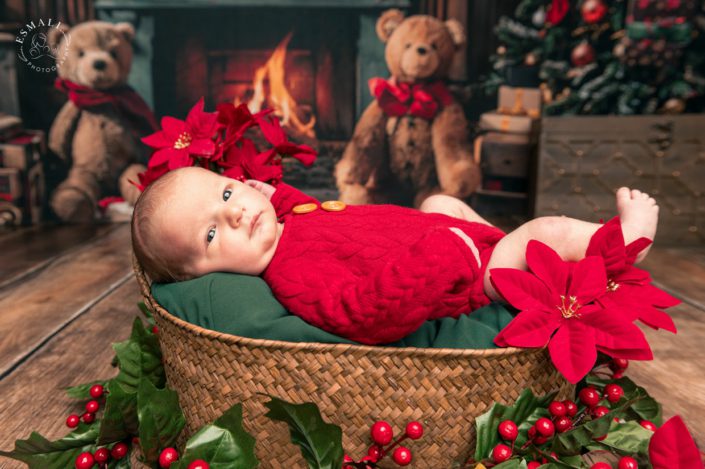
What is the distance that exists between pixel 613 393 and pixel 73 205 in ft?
8.98

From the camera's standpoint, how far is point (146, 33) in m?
2.89

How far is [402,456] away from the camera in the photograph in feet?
2.40

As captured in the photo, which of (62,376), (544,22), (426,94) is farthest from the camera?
(426,94)

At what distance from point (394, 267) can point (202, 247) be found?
331 mm

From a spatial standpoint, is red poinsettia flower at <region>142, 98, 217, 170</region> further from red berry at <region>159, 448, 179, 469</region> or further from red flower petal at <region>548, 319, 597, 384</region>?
red flower petal at <region>548, 319, 597, 384</region>

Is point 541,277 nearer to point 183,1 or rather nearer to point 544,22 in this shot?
point 544,22

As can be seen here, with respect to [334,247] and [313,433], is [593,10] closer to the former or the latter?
[334,247]

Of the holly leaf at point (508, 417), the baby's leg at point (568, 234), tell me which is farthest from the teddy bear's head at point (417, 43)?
the holly leaf at point (508, 417)

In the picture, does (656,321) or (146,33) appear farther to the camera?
(146,33)

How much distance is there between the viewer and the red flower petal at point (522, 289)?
31.4 inches

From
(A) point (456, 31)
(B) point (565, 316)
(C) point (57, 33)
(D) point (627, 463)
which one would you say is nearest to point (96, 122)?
(C) point (57, 33)

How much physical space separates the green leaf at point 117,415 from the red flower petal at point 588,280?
24.5 inches

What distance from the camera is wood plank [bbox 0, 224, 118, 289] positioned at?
6.26 feet

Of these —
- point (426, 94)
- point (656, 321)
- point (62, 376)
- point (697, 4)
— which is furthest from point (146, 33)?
point (656, 321)
